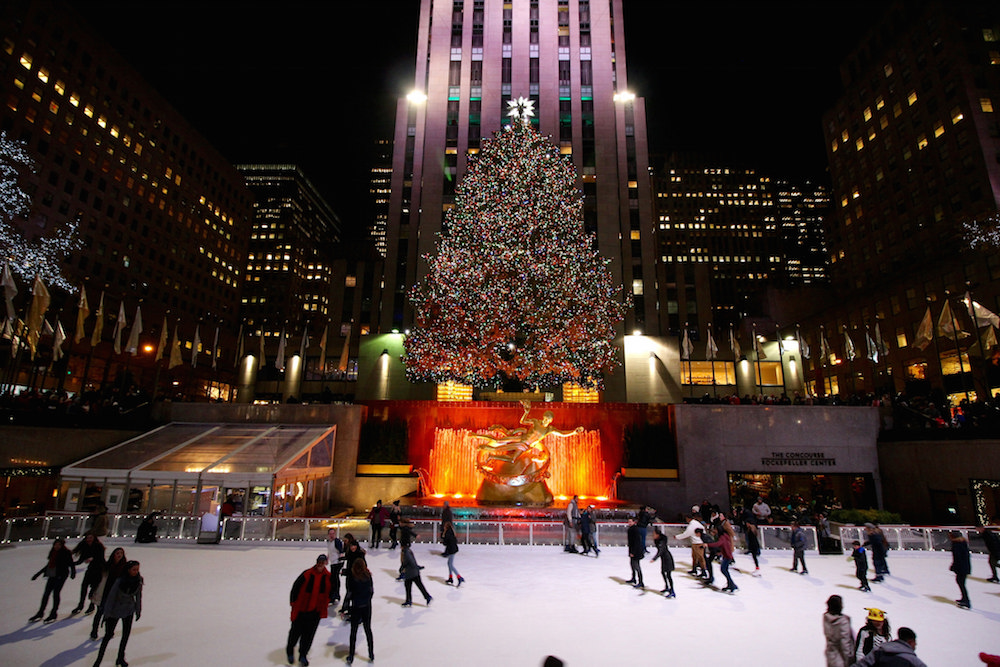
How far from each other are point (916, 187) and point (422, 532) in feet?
205

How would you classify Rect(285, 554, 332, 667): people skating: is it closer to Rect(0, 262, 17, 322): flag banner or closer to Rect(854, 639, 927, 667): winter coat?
Rect(854, 639, 927, 667): winter coat

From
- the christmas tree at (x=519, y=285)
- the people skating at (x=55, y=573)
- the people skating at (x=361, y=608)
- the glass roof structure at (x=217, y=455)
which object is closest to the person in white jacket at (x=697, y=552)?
the people skating at (x=361, y=608)

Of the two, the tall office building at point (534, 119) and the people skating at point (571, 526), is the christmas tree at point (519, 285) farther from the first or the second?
the people skating at point (571, 526)

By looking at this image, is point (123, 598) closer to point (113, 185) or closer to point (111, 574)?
point (111, 574)

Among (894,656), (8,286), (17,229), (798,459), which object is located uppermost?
(17,229)

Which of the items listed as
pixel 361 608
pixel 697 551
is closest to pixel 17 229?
pixel 361 608

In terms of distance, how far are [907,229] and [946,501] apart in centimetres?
4465

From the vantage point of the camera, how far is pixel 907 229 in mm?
52500

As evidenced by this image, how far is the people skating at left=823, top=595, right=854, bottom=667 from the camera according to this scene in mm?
5379

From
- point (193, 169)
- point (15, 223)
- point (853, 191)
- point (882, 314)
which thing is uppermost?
point (193, 169)

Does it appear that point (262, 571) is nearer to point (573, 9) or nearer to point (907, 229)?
point (573, 9)

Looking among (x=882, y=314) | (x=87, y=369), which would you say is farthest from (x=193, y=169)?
(x=882, y=314)

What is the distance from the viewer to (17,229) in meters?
47.7

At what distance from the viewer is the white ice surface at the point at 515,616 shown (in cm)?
703
